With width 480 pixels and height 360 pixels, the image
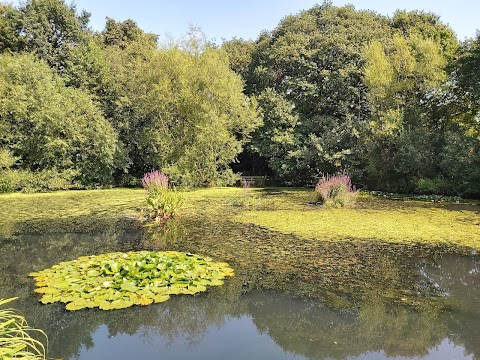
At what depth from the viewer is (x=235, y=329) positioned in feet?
13.0

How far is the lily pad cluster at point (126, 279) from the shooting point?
→ 4.31 m

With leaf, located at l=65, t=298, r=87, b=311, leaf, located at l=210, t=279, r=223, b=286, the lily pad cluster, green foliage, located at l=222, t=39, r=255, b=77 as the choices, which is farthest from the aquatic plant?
green foliage, located at l=222, t=39, r=255, b=77

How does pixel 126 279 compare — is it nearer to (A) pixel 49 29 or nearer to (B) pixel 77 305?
(B) pixel 77 305

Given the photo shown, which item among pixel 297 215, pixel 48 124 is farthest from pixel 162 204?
pixel 48 124

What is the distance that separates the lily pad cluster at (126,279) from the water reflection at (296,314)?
0.12m

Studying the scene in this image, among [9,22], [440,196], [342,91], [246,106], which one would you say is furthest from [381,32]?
[9,22]

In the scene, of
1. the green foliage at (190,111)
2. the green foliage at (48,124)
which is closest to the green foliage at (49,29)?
the green foliage at (48,124)

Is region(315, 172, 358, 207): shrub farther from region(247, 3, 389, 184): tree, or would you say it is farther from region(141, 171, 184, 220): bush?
region(247, 3, 389, 184): tree

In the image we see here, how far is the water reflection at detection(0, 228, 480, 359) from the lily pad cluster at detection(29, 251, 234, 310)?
Answer: 12 cm

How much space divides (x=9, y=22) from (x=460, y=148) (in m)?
20.8

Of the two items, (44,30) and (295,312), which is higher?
(44,30)

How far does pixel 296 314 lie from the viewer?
4148 millimetres

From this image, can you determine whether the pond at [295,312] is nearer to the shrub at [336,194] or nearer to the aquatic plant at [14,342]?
the aquatic plant at [14,342]

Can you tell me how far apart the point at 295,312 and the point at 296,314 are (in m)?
0.04
